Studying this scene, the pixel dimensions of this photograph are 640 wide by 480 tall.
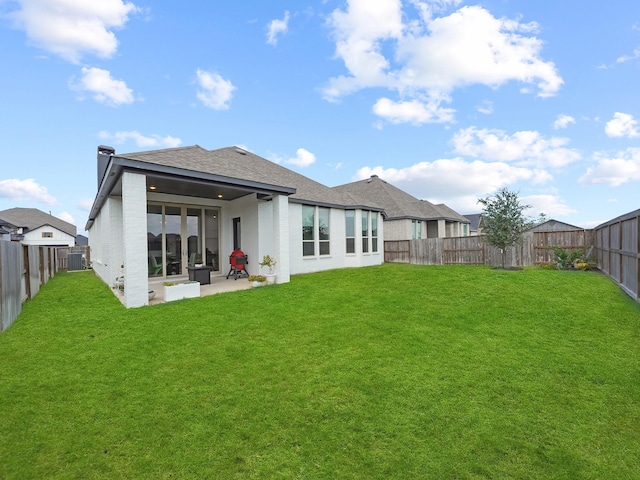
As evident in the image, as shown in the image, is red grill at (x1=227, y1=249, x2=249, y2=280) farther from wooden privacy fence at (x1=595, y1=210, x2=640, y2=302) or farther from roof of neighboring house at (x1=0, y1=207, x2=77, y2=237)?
roof of neighboring house at (x1=0, y1=207, x2=77, y2=237)

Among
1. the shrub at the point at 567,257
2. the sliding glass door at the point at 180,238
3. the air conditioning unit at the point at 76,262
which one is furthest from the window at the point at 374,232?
the air conditioning unit at the point at 76,262

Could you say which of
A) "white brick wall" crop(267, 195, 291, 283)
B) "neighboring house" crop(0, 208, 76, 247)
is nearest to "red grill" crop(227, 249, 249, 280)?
"white brick wall" crop(267, 195, 291, 283)

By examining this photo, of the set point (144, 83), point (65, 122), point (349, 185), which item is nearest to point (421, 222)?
point (349, 185)

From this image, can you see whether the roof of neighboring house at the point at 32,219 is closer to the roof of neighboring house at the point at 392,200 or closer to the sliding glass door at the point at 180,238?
the sliding glass door at the point at 180,238

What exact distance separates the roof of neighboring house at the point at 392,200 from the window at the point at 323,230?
8.51m

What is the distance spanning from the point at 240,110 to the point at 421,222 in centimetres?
1733

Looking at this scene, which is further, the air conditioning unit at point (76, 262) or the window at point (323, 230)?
the air conditioning unit at point (76, 262)

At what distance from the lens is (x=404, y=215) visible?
2275cm

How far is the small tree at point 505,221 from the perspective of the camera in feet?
42.2

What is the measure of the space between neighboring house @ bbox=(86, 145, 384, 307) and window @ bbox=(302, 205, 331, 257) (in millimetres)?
48

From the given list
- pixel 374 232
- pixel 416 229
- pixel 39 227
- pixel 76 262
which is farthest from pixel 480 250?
pixel 39 227

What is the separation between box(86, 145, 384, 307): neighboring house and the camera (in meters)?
7.52

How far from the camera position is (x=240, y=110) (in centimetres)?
1470

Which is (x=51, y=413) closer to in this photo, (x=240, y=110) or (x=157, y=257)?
(x=157, y=257)
